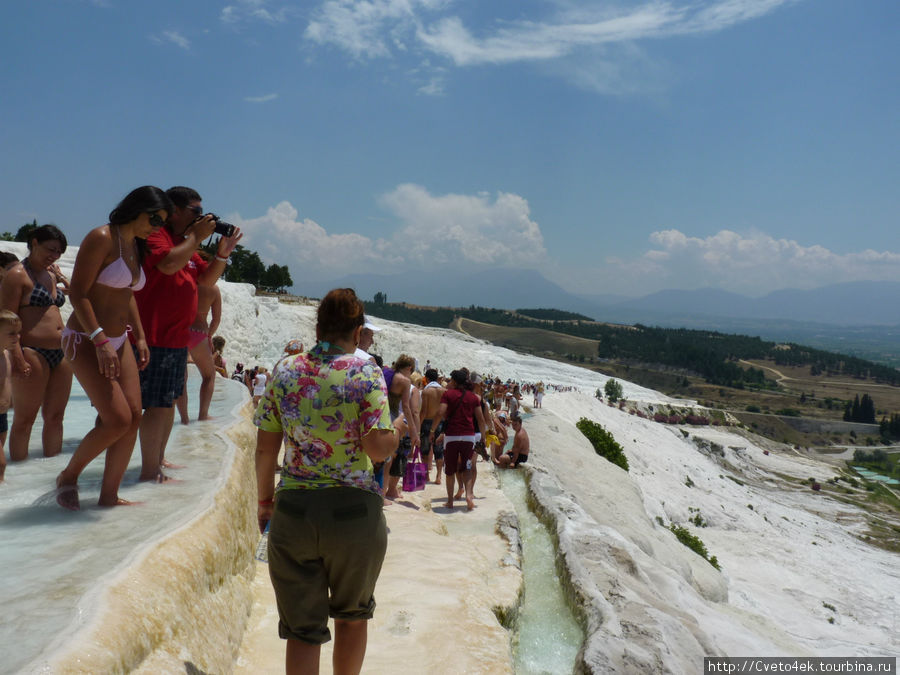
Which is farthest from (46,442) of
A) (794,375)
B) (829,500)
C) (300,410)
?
(794,375)

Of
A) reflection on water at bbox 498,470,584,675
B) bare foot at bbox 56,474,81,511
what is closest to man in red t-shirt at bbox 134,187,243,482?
bare foot at bbox 56,474,81,511

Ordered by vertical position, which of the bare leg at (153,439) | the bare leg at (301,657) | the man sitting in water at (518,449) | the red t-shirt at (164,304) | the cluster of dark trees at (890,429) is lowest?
the cluster of dark trees at (890,429)

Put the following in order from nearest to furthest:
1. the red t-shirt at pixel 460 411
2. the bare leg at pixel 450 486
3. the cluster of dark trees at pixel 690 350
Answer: the red t-shirt at pixel 460 411
the bare leg at pixel 450 486
the cluster of dark trees at pixel 690 350

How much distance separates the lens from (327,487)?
2.56m

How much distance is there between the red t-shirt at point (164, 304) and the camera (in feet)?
12.7

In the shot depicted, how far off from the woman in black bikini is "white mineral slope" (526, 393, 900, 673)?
4277 mm

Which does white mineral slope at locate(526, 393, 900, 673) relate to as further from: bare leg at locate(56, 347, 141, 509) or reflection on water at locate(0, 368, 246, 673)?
bare leg at locate(56, 347, 141, 509)

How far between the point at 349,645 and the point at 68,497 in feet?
6.10

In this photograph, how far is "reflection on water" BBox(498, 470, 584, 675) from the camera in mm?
4785

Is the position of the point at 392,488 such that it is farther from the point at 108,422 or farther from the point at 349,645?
the point at 349,645

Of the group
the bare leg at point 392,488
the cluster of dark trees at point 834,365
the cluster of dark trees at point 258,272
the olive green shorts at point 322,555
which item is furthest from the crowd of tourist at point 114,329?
the cluster of dark trees at point 834,365

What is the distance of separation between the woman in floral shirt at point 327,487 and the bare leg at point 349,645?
7 cm

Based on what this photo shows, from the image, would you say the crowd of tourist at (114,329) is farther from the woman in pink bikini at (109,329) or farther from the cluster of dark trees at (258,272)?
the cluster of dark trees at (258,272)

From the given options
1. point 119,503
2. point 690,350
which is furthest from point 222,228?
point 690,350
